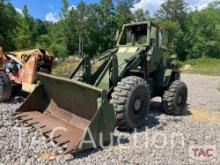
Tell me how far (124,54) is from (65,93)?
6.29 ft

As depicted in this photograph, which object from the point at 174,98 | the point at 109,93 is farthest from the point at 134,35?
the point at 109,93

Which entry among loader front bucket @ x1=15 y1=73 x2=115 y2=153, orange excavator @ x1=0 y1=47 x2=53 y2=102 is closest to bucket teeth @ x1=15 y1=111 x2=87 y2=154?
loader front bucket @ x1=15 y1=73 x2=115 y2=153

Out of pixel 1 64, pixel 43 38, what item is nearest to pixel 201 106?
pixel 1 64

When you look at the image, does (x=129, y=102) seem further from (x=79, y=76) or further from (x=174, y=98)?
(x=174, y=98)

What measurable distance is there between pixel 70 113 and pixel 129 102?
114 centimetres

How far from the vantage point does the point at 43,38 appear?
45.0 meters

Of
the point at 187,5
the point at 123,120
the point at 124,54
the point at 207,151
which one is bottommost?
the point at 207,151

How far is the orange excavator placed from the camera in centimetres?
766

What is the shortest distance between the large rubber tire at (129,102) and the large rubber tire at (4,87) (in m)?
3.03

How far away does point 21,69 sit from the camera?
8086 millimetres

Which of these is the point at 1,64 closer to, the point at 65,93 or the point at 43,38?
the point at 65,93

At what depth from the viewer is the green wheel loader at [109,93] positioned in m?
5.07

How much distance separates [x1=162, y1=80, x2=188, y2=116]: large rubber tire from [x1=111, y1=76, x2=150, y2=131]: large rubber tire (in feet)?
4.60

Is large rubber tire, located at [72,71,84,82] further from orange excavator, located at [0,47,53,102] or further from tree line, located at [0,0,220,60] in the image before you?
tree line, located at [0,0,220,60]
